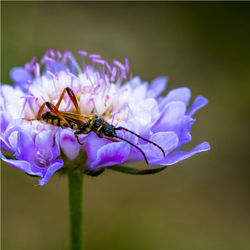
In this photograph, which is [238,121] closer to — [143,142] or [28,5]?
[28,5]

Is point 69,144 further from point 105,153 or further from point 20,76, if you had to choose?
point 20,76

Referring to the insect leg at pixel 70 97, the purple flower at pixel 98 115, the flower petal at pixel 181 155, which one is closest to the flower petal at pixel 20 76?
the purple flower at pixel 98 115

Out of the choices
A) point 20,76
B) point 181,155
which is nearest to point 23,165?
point 181,155

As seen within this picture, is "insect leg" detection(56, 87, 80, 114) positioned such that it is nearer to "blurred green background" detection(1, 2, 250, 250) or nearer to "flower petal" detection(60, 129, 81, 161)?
"flower petal" detection(60, 129, 81, 161)

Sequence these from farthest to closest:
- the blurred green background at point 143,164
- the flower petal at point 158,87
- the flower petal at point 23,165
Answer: the blurred green background at point 143,164 < the flower petal at point 158,87 < the flower petal at point 23,165

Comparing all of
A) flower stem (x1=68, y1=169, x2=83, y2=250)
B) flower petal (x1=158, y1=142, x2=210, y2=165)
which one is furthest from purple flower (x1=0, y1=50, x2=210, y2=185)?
flower stem (x1=68, y1=169, x2=83, y2=250)

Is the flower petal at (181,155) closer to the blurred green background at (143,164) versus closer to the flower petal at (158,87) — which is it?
the flower petal at (158,87)
